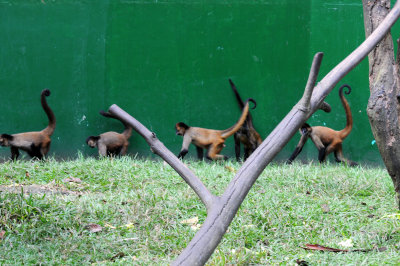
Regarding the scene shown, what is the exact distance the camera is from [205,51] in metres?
8.27

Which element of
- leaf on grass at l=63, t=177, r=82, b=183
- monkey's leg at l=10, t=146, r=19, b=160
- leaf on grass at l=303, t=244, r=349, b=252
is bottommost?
monkey's leg at l=10, t=146, r=19, b=160

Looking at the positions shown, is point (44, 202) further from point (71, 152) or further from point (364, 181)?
Answer: point (71, 152)

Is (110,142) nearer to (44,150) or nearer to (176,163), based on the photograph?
(44,150)

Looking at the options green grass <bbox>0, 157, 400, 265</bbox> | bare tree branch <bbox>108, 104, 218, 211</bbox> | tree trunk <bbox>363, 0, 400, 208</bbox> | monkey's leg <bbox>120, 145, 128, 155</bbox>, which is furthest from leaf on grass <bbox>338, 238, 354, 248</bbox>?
monkey's leg <bbox>120, 145, 128, 155</bbox>

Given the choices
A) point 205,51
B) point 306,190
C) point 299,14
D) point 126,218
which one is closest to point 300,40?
point 299,14

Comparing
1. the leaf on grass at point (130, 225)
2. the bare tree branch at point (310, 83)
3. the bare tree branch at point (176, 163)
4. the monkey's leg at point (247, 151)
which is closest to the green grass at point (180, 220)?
the leaf on grass at point (130, 225)

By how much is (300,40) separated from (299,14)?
15.2 inches

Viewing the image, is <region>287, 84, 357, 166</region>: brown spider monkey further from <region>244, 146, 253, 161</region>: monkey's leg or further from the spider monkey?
the spider monkey

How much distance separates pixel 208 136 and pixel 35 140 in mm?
2434

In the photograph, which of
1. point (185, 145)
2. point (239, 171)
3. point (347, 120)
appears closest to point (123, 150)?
point (185, 145)

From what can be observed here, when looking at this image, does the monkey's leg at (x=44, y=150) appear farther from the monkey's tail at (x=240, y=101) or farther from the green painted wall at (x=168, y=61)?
the monkey's tail at (x=240, y=101)

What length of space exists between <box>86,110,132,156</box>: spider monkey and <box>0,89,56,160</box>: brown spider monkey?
612mm

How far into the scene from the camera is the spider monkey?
782cm

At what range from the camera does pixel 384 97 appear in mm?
3523
